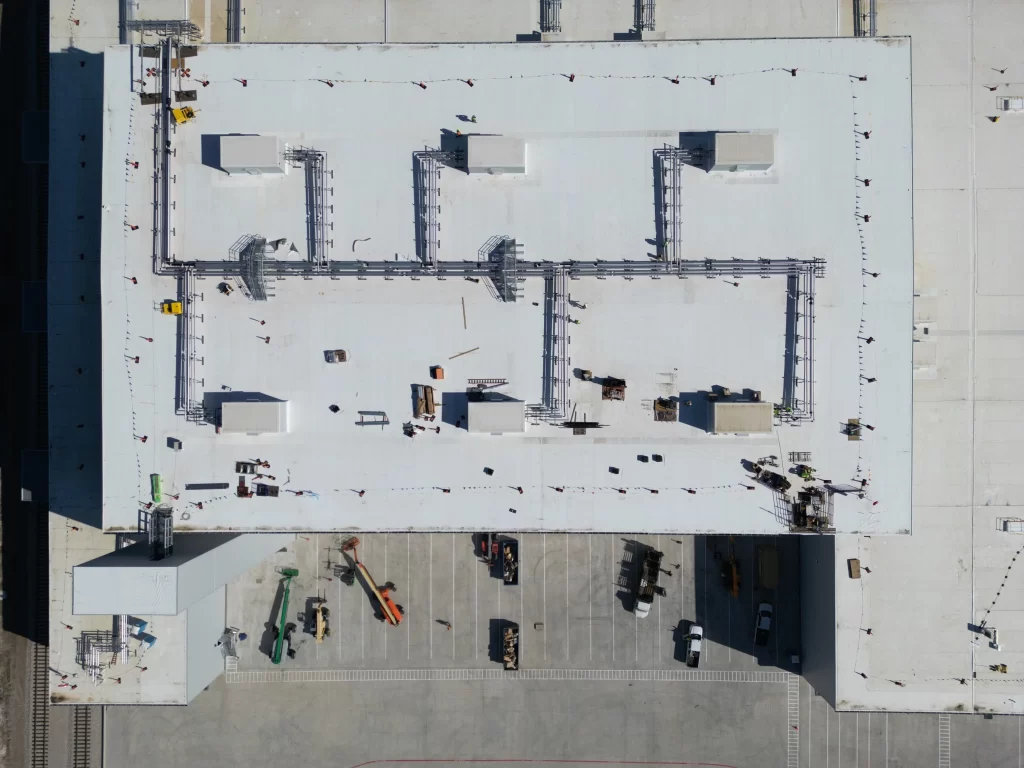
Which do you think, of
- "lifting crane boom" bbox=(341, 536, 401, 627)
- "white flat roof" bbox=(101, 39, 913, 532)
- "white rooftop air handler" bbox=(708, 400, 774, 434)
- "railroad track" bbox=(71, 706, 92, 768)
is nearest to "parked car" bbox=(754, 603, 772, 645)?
"white flat roof" bbox=(101, 39, 913, 532)

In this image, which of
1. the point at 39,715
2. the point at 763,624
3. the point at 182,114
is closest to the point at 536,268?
the point at 182,114

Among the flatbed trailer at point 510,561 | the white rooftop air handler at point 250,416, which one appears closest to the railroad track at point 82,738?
the white rooftop air handler at point 250,416

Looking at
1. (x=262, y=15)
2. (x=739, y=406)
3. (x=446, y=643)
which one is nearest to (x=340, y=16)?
(x=262, y=15)

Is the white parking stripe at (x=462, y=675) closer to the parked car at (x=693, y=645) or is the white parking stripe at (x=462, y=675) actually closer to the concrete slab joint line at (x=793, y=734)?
the parked car at (x=693, y=645)

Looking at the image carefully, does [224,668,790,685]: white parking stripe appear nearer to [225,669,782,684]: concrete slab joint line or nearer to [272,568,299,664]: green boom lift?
[225,669,782,684]: concrete slab joint line

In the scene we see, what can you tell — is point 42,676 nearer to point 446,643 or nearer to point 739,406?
point 446,643
